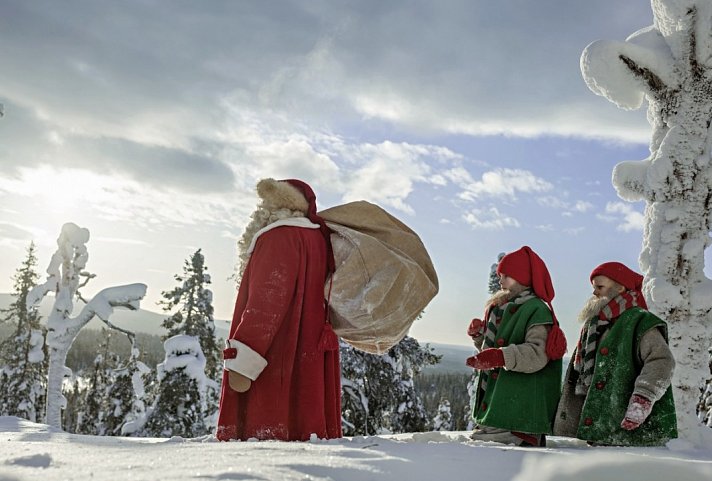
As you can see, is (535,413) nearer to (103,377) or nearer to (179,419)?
(179,419)

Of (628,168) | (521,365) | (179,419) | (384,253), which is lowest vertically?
(179,419)

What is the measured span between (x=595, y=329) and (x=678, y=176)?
353 cm

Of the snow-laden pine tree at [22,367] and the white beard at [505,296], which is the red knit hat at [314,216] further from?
the snow-laden pine tree at [22,367]

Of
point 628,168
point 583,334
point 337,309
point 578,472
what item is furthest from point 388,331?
point 628,168

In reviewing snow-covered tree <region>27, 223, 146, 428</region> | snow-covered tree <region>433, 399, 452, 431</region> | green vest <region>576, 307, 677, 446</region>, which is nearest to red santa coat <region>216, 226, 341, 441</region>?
green vest <region>576, 307, 677, 446</region>

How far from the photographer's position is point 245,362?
3.97 m

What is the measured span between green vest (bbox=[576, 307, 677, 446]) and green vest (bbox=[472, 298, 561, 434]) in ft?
0.89

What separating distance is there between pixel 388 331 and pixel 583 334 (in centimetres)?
173

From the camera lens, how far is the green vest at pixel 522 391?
4504 mm

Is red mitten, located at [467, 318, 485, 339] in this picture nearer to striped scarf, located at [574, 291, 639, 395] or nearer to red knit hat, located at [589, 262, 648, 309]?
striped scarf, located at [574, 291, 639, 395]

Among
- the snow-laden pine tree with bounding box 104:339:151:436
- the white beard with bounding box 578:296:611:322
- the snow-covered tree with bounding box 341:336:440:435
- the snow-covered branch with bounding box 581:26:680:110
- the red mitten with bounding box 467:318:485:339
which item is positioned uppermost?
the snow-covered branch with bounding box 581:26:680:110

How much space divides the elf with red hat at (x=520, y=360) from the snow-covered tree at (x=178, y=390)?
1917 cm

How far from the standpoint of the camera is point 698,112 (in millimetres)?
7477

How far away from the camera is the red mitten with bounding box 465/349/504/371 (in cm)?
438
